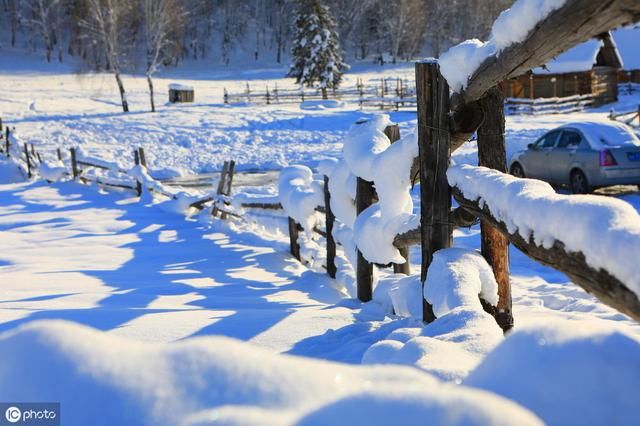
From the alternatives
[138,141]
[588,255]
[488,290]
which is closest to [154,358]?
[588,255]

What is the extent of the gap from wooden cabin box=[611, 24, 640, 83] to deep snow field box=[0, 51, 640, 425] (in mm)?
35419

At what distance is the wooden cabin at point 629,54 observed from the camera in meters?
44.6

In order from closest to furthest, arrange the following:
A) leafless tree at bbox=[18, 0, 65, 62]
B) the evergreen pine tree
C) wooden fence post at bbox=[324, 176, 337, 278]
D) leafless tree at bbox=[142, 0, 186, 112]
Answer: wooden fence post at bbox=[324, 176, 337, 278], leafless tree at bbox=[142, 0, 186, 112], the evergreen pine tree, leafless tree at bbox=[18, 0, 65, 62]

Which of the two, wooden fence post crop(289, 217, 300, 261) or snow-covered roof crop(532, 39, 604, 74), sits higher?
snow-covered roof crop(532, 39, 604, 74)

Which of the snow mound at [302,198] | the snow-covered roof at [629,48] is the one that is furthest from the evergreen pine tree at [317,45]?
the snow mound at [302,198]

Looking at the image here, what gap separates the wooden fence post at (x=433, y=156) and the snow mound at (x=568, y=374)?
2100mm

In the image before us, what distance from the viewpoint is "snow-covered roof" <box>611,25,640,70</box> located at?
44.6 metres

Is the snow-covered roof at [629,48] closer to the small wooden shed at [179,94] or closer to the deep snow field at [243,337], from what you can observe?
the small wooden shed at [179,94]

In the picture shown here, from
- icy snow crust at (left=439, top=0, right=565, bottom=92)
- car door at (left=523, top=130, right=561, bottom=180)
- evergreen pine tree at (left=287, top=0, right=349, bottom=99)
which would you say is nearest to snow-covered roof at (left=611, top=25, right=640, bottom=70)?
evergreen pine tree at (left=287, top=0, right=349, bottom=99)

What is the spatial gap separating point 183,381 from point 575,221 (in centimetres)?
129

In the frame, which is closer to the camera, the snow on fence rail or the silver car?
the silver car

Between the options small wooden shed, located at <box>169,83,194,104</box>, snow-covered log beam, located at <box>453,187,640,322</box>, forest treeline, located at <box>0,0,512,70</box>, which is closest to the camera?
snow-covered log beam, located at <box>453,187,640,322</box>

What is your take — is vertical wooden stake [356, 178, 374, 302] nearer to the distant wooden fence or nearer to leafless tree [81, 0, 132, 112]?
the distant wooden fence

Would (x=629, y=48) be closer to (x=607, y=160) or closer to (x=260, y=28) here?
(x=607, y=160)
